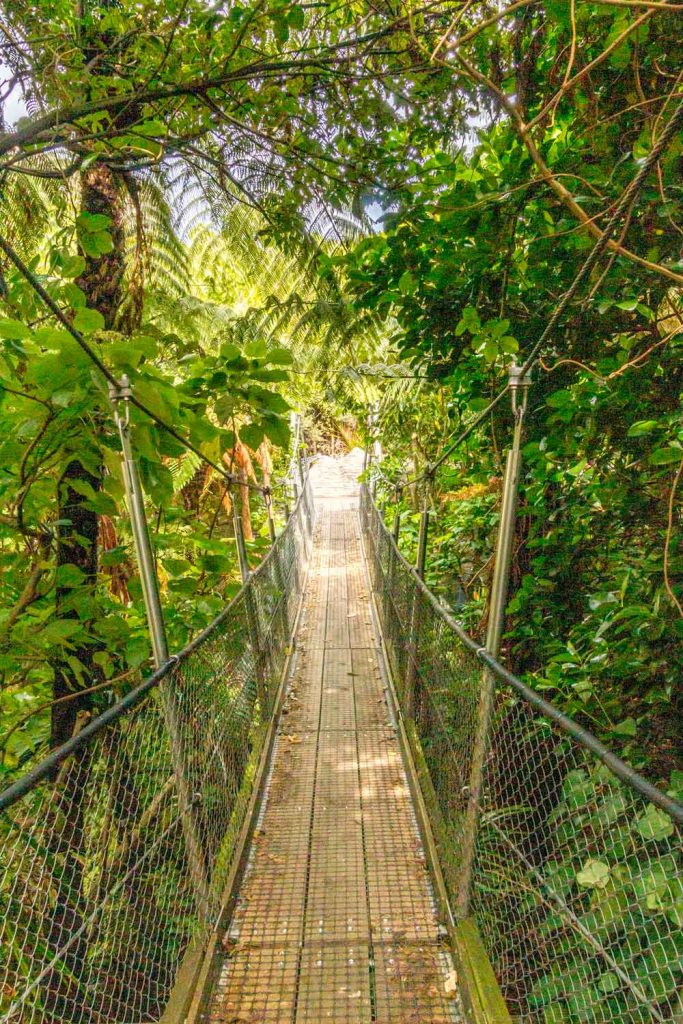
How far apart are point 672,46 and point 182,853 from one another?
11.0 ft

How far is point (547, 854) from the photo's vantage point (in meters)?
1.83

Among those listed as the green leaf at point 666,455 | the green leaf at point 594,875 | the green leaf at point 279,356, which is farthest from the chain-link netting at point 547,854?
the green leaf at point 279,356

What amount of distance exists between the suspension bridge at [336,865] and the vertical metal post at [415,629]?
0.10 feet

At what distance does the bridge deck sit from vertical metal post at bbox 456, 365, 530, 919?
0.31 meters

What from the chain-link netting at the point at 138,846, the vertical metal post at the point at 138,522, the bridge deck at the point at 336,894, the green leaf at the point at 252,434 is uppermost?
the green leaf at the point at 252,434

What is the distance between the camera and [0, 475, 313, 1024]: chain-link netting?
5.10 feet

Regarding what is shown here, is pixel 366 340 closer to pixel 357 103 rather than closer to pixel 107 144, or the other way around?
pixel 357 103

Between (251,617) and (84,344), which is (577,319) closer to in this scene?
(84,344)

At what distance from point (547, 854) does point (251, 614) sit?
1970 mm

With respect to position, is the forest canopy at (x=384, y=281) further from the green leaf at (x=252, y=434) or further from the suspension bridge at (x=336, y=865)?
the suspension bridge at (x=336, y=865)

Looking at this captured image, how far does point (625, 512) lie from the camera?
2.35 m

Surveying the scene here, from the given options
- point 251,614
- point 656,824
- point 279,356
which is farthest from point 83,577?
point 656,824

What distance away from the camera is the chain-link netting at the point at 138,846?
1555 mm

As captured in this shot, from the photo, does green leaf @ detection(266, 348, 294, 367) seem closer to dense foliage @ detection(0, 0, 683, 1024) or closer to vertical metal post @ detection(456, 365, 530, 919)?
dense foliage @ detection(0, 0, 683, 1024)
